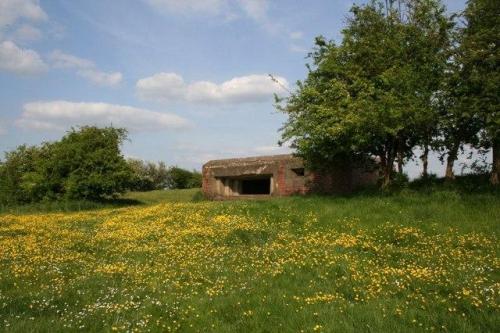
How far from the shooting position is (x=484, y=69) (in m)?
21.7

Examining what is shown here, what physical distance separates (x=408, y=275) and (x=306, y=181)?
24.1m

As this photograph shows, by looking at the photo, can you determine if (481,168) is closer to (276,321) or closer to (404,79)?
(404,79)

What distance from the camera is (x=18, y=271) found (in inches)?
540

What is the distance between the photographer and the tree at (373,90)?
76.9 ft

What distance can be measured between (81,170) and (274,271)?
113ft

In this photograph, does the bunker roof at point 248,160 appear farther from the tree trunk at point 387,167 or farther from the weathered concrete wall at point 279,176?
the tree trunk at point 387,167

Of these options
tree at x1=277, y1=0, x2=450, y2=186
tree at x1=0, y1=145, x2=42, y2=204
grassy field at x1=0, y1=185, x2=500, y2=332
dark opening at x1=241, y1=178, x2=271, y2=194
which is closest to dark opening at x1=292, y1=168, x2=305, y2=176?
tree at x1=277, y1=0, x2=450, y2=186

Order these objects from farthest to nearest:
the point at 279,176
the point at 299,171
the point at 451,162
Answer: the point at 279,176 → the point at 299,171 → the point at 451,162

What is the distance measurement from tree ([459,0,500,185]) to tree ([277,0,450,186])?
5.42 feet

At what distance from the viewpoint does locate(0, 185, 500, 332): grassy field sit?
359 inches

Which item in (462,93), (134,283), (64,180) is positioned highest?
(462,93)

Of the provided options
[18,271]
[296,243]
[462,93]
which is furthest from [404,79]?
[18,271]

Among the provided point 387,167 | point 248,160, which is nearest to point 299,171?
point 248,160

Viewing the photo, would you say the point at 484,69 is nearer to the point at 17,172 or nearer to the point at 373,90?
the point at 373,90
